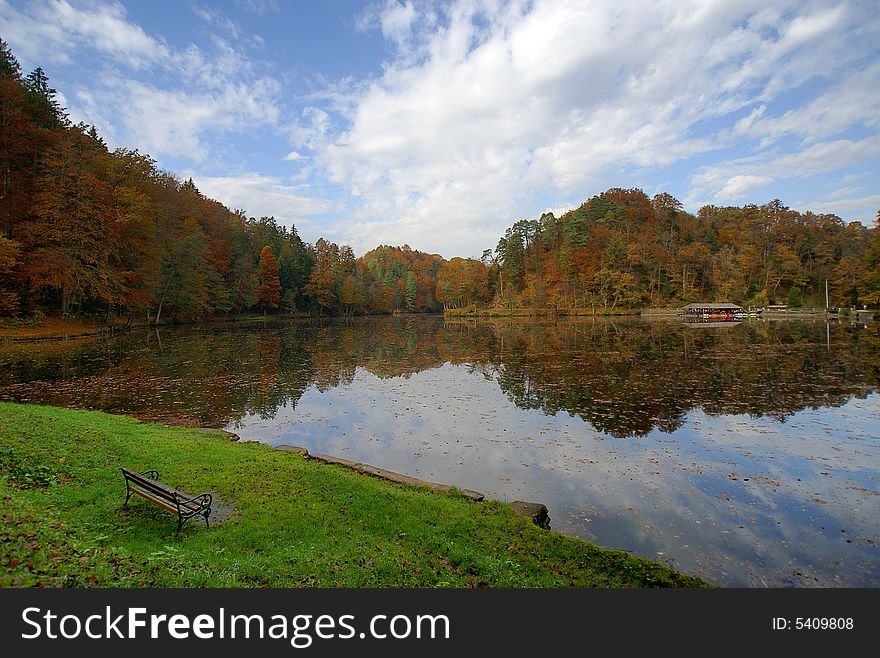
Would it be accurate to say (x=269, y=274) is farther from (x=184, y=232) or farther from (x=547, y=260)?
(x=547, y=260)

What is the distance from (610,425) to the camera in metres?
13.7

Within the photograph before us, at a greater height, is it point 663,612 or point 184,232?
point 184,232

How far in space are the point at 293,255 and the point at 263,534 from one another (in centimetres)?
9290

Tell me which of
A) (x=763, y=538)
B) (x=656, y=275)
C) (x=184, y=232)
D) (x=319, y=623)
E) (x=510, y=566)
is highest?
(x=184, y=232)

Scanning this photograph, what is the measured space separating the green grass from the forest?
113 ft

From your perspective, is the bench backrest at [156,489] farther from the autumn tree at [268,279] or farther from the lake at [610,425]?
the autumn tree at [268,279]

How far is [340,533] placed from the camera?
653 cm

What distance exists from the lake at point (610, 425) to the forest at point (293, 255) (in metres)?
14.0

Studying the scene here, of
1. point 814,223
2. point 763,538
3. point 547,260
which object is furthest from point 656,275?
point 763,538

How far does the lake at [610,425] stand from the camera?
743 centimetres

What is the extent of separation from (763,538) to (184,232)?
70252mm

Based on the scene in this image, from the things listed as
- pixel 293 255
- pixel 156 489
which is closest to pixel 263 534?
pixel 156 489

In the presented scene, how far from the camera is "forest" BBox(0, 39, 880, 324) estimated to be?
37.2 m

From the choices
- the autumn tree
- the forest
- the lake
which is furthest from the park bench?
the autumn tree
